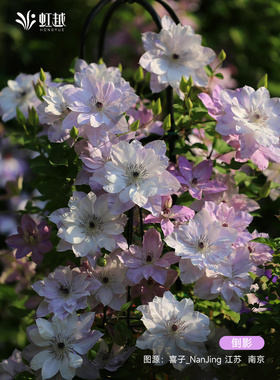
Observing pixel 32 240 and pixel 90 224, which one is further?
pixel 32 240

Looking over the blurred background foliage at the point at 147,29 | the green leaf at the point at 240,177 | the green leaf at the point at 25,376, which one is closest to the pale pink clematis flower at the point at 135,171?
the green leaf at the point at 240,177

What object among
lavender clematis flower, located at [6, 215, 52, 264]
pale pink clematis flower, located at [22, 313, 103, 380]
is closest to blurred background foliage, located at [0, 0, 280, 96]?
lavender clematis flower, located at [6, 215, 52, 264]

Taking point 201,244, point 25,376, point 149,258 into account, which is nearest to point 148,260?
point 149,258

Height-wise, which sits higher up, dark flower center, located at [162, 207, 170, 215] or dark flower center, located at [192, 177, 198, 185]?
dark flower center, located at [192, 177, 198, 185]

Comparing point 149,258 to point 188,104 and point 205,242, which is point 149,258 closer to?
point 205,242

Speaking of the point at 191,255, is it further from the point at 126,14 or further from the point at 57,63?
the point at 57,63

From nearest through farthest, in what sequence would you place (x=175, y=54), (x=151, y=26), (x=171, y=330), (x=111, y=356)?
(x=171, y=330)
(x=111, y=356)
(x=175, y=54)
(x=151, y=26)

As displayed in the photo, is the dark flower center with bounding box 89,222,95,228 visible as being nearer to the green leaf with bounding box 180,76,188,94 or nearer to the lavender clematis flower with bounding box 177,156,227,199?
the lavender clematis flower with bounding box 177,156,227,199

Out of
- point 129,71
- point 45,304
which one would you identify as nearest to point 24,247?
point 45,304
